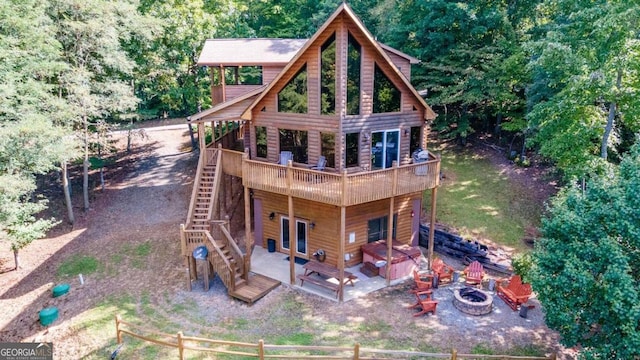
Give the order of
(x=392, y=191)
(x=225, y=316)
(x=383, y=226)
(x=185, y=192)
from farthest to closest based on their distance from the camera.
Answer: (x=185, y=192) → (x=383, y=226) → (x=392, y=191) → (x=225, y=316)

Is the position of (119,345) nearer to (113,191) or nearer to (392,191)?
(392,191)

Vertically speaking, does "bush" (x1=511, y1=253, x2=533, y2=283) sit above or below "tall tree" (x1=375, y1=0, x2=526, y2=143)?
below

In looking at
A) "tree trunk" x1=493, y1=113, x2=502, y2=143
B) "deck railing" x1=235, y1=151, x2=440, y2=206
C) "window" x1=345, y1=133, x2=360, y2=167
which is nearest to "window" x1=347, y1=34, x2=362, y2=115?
"window" x1=345, y1=133, x2=360, y2=167

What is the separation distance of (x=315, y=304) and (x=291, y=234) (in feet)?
8.97

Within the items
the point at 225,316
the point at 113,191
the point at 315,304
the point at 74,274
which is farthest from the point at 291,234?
the point at 113,191

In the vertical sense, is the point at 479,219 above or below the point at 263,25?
below

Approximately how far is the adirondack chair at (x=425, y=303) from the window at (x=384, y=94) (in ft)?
23.1

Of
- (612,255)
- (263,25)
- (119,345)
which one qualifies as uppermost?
(263,25)

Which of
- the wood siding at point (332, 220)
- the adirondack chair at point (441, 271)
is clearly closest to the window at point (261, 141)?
the wood siding at point (332, 220)

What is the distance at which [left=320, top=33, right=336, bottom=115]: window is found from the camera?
1485cm

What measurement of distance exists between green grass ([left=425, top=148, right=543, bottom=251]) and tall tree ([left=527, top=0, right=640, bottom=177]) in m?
3.62

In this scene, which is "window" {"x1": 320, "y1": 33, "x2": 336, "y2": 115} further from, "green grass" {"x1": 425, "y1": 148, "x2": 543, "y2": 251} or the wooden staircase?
"green grass" {"x1": 425, "y1": 148, "x2": 543, "y2": 251}

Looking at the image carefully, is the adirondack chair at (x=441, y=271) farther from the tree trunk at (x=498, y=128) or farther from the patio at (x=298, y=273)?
the tree trunk at (x=498, y=128)

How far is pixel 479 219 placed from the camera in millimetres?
19594
